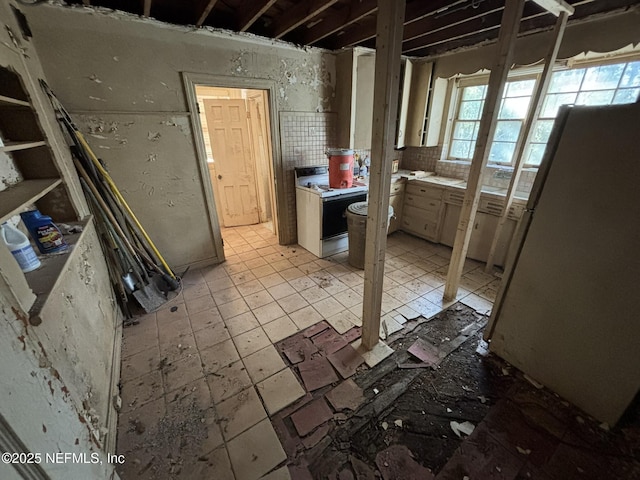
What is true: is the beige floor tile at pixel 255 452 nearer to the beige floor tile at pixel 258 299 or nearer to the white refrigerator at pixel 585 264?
the beige floor tile at pixel 258 299

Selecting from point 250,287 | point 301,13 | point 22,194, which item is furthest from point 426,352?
point 301,13

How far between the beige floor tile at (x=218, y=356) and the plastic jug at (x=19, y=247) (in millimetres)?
1154

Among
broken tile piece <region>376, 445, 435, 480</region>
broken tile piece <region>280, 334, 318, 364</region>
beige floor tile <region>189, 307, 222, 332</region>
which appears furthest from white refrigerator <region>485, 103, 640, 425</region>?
beige floor tile <region>189, 307, 222, 332</region>

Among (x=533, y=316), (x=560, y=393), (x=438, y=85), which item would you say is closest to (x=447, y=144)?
(x=438, y=85)

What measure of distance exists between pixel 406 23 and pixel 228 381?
142 inches

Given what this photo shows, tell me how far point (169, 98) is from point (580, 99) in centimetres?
411

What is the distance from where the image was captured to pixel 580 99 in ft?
8.59

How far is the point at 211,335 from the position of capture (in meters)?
2.17

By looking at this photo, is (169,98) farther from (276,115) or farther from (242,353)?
(242,353)

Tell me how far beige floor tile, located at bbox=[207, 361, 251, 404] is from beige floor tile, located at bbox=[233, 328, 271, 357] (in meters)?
0.12

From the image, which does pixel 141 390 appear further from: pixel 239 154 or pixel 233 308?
pixel 239 154

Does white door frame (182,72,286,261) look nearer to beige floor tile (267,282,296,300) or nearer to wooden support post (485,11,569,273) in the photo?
beige floor tile (267,282,296,300)

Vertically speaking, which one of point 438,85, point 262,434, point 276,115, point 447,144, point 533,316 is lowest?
point 262,434

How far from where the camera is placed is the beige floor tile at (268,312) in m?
2.34
